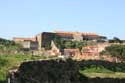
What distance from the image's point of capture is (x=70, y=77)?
58.0 ft

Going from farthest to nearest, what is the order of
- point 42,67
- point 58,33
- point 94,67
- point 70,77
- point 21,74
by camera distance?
point 58,33
point 94,67
point 70,77
point 42,67
point 21,74

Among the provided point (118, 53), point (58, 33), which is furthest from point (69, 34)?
point (118, 53)

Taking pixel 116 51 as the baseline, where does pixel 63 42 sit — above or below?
below

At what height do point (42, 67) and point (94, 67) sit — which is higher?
point (42, 67)

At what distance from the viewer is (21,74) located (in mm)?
14633

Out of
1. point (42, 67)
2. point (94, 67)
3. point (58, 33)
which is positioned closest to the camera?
point (42, 67)

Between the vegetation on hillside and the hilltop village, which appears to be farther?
the hilltop village

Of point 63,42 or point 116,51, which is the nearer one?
point 116,51

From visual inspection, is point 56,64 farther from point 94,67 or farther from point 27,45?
point 27,45

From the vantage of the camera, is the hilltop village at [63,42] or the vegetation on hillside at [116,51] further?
the hilltop village at [63,42]

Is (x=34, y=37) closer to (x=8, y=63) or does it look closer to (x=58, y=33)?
(x=58, y=33)

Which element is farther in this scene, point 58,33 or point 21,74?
point 58,33

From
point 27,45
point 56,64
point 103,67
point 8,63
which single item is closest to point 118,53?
point 103,67

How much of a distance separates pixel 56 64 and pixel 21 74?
7.67ft
